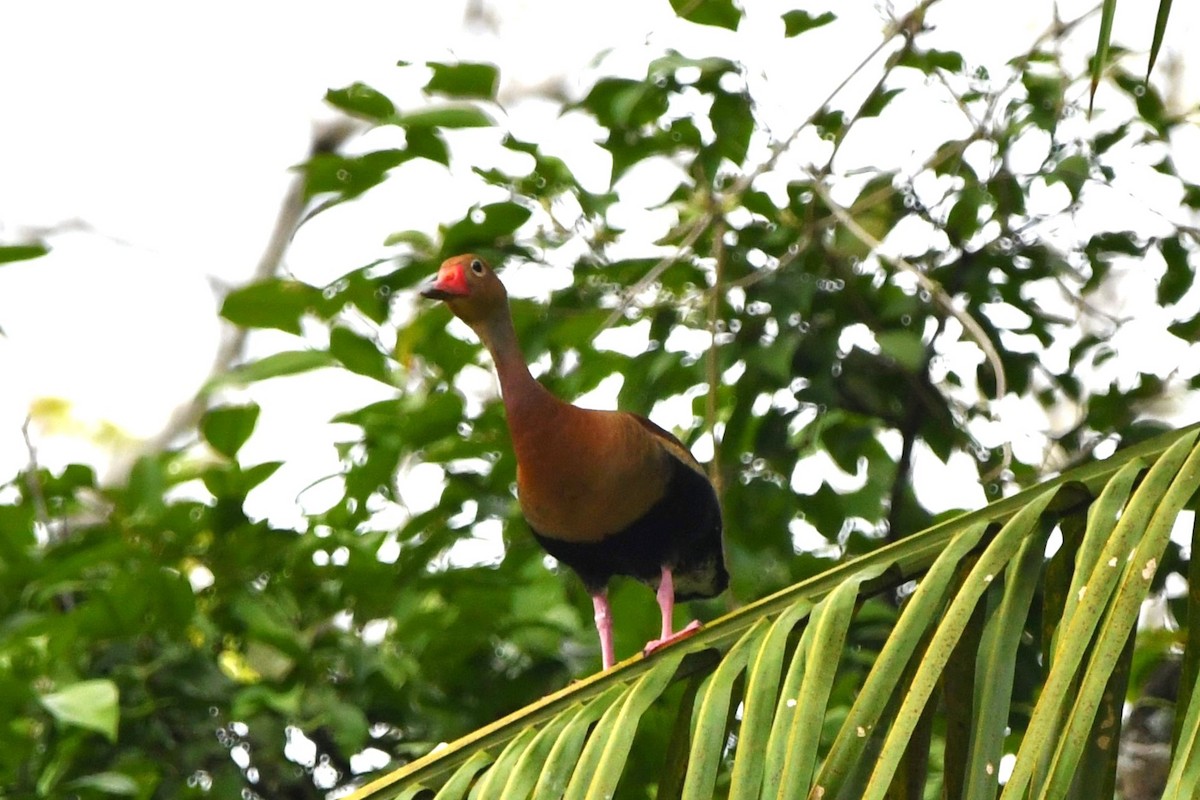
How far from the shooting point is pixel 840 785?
6.08 feet

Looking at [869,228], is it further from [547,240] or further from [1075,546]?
[1075,546]

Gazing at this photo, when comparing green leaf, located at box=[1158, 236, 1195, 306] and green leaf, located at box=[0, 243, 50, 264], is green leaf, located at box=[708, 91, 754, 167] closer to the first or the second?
green leaf, located at box=[1158, 236, 1195, 306]

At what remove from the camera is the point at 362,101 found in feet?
12.4

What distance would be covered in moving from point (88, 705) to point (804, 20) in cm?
227

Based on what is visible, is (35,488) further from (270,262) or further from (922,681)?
(270,262)

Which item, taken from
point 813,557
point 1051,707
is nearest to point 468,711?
point 813,557

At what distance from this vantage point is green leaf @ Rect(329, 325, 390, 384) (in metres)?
4.04

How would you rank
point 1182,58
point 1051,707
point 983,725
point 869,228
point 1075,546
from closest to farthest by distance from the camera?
point 1051,707 < point 983,725 < point 1075,546 < point 869,228 < point 1182,58

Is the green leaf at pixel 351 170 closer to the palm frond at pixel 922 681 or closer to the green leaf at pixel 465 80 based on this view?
the green leaf at pixel 465 80

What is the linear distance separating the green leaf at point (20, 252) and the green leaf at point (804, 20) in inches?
72.3

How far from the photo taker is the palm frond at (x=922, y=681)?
1867 millimetres

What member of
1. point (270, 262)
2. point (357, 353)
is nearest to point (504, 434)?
point (357, 353)

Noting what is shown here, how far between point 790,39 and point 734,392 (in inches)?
34.5

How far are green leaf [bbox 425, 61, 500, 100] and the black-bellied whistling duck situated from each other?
0.41 metres
